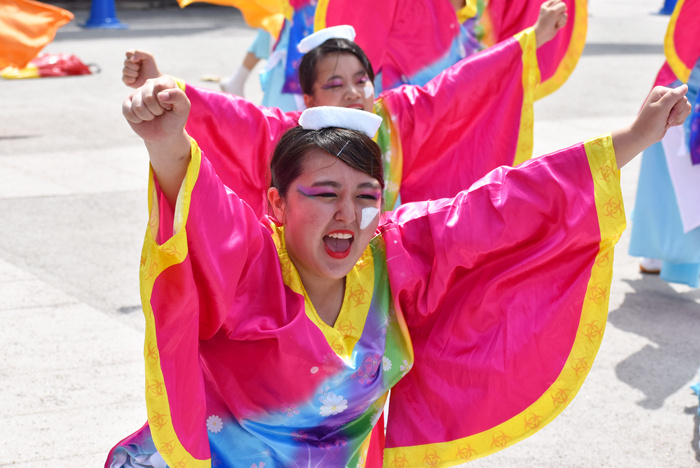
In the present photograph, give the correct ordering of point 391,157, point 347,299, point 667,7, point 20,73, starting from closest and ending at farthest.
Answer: point 347,299
point 391,157
point 20,73
point 667,7

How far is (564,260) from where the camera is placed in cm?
→ 168

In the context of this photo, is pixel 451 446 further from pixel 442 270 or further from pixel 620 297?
pixel 620 297

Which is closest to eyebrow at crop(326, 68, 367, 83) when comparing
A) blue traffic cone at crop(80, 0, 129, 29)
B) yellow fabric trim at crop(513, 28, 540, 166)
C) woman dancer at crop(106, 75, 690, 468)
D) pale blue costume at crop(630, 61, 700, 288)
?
yellow fabric trim at crop(513, 28, 540, 166)

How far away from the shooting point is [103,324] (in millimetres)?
2896

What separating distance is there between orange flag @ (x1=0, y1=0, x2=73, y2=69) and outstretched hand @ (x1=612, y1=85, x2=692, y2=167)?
414cm

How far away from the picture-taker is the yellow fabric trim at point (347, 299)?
5.02 feet

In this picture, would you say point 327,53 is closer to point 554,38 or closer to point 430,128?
point 430,128

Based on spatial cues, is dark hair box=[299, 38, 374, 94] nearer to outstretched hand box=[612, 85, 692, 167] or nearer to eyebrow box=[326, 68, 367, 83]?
eyebrow box=[326, 68, 367, 83]

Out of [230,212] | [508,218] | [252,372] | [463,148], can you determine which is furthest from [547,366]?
[463,148]

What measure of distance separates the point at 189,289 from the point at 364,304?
1.44 ft

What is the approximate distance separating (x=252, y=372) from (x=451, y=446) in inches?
19.9

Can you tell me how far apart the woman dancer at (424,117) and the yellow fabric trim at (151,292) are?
45.9 inches

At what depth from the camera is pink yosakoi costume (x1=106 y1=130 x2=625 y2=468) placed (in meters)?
1.35

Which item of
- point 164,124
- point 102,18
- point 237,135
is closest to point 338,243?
point 164,124
